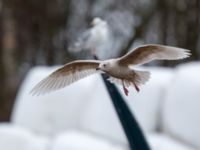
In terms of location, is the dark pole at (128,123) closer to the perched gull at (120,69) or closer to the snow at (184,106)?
the perched gull at (120,69)

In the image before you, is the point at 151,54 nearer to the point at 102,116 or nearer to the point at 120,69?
the point at 120,69

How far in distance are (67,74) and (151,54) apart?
0.06 m

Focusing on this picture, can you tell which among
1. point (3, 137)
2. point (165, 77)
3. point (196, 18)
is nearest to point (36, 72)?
point (3, 137)

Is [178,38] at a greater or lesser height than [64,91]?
greater

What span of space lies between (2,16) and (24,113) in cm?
167

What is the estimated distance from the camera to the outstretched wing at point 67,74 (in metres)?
0.39

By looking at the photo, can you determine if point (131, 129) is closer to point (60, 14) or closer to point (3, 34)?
point (60, 14)

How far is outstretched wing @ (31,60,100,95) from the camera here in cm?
39

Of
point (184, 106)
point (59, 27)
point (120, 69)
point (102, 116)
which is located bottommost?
point (120, 69)

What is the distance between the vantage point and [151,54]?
381 mm

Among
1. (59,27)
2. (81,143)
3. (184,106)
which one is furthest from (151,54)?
(59,27)

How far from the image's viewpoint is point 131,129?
0.56 metres

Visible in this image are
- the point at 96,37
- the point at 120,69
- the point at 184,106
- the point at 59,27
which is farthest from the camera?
the point at 59,27

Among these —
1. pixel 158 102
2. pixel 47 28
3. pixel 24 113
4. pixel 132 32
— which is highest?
pixel 47 28
